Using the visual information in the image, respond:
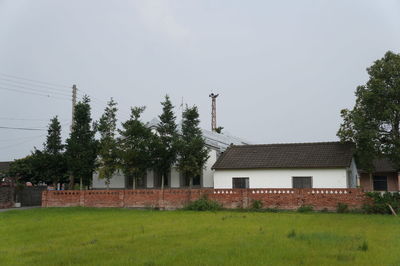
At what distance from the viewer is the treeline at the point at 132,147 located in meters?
23.9

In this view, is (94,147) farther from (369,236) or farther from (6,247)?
(369,236)

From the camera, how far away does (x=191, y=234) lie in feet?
37.0

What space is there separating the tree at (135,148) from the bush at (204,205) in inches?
200

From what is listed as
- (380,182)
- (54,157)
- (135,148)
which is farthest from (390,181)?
(54,157)

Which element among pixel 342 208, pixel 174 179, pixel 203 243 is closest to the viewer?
pixel 203 243

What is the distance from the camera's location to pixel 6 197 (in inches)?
984

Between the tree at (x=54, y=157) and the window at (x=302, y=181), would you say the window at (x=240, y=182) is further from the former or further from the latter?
the tree at (x=54, y=157)

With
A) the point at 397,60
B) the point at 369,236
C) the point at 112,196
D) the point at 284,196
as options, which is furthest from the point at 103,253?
the point at 397,60

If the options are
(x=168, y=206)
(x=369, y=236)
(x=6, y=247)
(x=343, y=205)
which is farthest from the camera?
(x=168, y=206)

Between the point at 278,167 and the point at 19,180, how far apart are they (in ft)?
59.0

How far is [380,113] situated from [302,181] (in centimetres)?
564

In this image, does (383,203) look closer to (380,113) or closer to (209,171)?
(380,113)

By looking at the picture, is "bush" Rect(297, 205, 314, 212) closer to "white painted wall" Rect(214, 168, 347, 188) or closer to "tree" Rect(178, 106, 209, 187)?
"white painted wall" Rect(214, 168, 347, 188)

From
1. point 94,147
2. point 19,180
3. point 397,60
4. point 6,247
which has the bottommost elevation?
point 6,247
